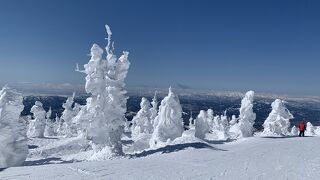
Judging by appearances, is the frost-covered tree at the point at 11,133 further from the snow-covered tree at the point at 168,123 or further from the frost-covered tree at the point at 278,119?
the frost-covered tree at the point at 278,119

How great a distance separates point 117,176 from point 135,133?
221ft

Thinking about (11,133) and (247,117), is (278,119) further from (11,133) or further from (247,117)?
(11,133)

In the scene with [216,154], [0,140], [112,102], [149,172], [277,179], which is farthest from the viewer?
[112,102]

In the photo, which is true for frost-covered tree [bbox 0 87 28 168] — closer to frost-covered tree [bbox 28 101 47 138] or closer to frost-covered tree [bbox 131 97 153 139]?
frost-covered tree [bbox 28 101 47 138]

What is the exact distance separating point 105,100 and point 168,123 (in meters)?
13.5

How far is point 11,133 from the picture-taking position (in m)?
41.4

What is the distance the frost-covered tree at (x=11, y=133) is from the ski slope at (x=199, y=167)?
1018 cm

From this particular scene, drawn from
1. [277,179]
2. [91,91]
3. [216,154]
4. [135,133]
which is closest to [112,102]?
[91,91]

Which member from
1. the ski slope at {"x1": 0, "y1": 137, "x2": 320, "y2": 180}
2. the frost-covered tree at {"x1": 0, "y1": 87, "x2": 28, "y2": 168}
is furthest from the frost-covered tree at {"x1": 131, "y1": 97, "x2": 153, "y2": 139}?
the ski slope at {"x1": 0, "y1": 137, "x2": 320, "y2": 180}

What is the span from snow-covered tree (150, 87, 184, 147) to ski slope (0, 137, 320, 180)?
17.2 m

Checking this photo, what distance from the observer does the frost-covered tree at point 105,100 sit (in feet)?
146

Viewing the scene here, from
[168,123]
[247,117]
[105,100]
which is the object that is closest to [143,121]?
[247,117]

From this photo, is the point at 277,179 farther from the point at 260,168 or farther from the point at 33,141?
the point at 33,141

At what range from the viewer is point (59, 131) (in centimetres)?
11438
